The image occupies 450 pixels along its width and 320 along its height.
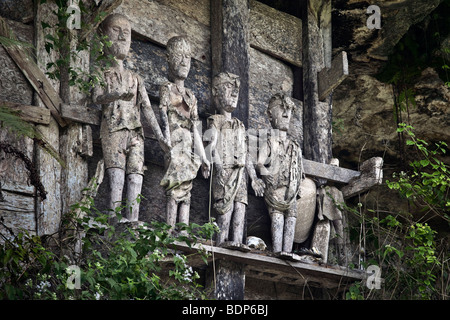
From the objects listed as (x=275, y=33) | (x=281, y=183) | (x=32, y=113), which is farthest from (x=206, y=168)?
(x=275, y=33)

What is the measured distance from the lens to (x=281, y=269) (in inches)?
372

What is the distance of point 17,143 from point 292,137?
316 centimetres

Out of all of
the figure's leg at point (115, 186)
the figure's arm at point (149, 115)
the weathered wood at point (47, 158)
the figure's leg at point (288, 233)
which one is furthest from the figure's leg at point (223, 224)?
the weathered wood at point (47, 158)

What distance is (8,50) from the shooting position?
8.91 meters

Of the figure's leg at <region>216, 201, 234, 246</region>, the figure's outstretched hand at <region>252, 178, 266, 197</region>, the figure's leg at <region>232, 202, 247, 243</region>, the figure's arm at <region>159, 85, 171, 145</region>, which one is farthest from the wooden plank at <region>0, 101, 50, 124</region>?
the figure's outstretched hand at <region>252, 178, 266, 197</region>

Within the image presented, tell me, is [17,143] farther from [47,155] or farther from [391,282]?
[391,282]

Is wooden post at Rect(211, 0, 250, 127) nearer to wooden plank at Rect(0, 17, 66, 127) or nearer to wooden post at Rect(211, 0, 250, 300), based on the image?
wooden post at Rect(211, 0, 250, 300)

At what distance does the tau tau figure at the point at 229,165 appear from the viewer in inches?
370

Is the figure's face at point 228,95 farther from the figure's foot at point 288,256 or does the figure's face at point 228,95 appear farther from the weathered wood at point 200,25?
the figure's foot at point 288,256

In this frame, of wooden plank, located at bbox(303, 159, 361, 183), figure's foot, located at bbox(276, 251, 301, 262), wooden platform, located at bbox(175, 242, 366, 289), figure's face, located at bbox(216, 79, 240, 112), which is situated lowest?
wooden platform, located at bbox(175, 242, 366, 289)

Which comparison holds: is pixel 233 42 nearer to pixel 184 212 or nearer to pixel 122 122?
pixel 122 122

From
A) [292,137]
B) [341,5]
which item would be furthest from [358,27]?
[292,137]

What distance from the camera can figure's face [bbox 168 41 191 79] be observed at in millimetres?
Result: 9648

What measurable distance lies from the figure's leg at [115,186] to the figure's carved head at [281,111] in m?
1.82
